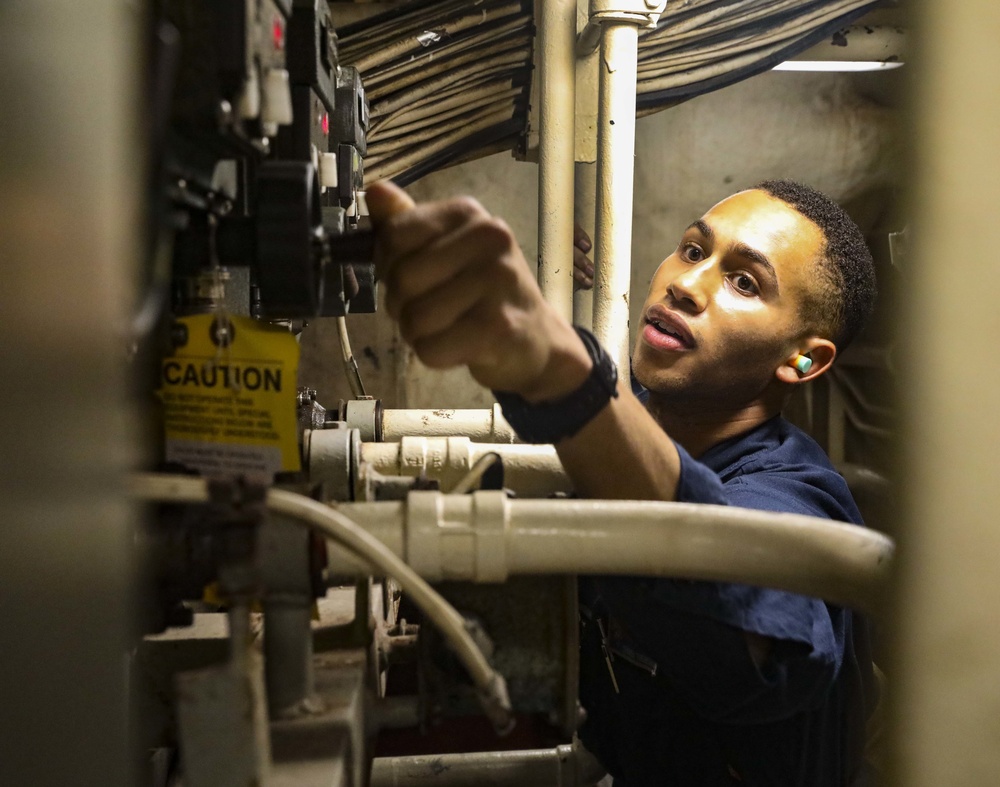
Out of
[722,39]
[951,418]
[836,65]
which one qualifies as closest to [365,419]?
[951,418]

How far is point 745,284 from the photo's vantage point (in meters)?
1.21

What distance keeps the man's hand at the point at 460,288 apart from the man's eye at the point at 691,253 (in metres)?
0.72

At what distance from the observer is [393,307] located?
2.04 feet

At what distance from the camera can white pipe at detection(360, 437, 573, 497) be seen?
0.91m

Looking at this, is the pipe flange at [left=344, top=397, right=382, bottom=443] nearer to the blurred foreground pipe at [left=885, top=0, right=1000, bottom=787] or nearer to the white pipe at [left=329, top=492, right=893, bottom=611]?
the white pipe at [left=329, top=492, right=893, bottom=611]

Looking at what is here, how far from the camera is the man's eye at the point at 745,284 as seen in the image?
1.20 metres

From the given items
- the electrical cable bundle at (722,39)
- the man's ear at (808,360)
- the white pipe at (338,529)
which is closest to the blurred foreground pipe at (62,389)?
the white pipe at (338,529)

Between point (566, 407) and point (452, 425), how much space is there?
65cm

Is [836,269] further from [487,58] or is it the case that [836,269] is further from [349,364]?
[487,58]

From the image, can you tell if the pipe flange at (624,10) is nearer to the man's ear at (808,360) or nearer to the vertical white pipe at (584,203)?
the vertical white pipe at (584,203)

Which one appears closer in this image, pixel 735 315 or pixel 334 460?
pixel 334 460

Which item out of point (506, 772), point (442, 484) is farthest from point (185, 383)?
point (506, 772)

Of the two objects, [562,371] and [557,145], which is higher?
[557,145]

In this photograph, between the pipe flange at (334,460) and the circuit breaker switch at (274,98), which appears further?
the pipe flange at (334,460)
